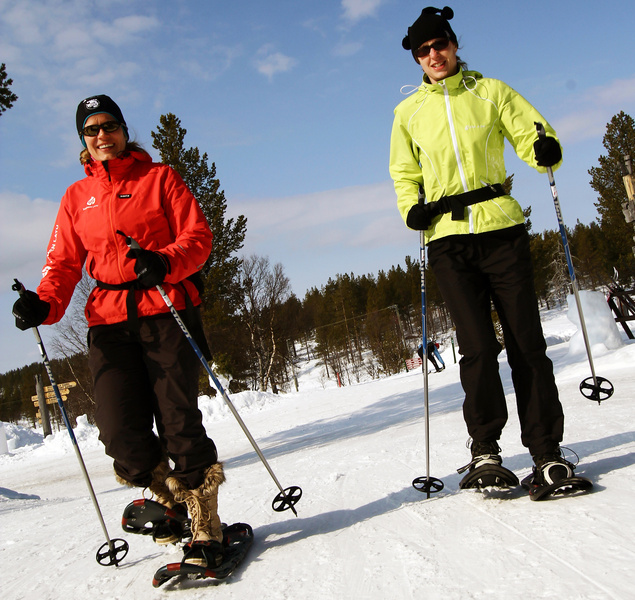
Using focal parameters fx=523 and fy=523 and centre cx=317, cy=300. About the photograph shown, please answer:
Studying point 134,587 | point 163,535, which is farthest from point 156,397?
point 134,587

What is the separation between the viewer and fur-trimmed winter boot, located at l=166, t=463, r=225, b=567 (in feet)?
7.14

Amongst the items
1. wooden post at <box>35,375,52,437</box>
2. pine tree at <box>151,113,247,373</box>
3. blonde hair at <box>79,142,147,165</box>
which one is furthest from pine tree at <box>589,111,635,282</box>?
blonde hair at <box>79,142,147,165</box>

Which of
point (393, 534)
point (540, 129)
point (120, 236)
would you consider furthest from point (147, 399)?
point (540, 129)

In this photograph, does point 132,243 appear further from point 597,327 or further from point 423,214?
point 597,327

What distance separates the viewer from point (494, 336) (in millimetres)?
2615

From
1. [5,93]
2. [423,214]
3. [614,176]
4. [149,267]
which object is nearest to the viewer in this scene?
[149,267]

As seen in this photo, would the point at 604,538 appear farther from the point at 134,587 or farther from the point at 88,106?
the point at 88,106

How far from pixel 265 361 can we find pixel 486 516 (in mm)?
32076

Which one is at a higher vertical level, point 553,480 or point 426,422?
point 426,422

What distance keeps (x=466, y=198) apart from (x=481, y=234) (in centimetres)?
20

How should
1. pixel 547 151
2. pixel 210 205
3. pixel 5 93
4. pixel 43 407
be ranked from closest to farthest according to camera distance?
pixel 547 151 → pixel 5 93 → pixel 43 407 → pixel 210 205

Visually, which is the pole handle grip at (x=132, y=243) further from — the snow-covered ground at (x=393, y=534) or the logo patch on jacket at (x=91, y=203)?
the snow-covered ground at (x=393, y=534)

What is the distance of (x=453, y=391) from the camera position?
9922 mm

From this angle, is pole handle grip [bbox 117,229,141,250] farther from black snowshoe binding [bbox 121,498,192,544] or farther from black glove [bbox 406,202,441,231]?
black glove [bbox 406,202,441,231]
